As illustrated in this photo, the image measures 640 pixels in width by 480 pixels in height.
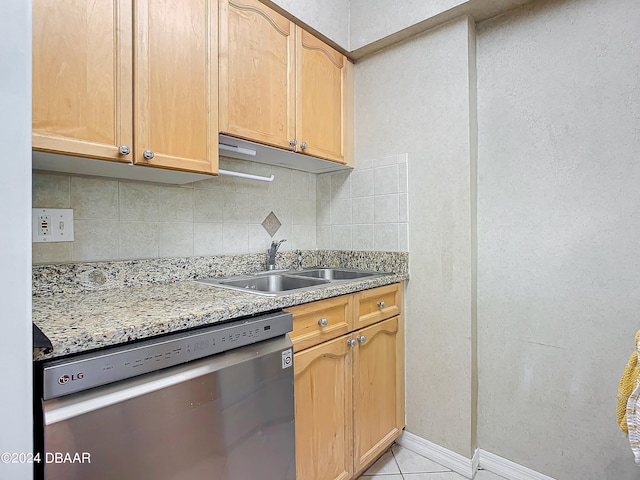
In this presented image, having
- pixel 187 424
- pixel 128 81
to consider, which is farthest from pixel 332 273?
pixel 128 81

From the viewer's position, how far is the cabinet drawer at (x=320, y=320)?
4.05 feet

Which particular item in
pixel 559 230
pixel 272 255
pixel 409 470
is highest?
pixel 559 230

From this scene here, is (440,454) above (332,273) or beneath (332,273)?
beneath

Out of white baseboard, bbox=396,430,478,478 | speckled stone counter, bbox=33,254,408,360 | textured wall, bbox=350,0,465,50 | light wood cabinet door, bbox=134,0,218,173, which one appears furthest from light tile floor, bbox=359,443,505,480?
textured wall, bbox=350,0,465,50

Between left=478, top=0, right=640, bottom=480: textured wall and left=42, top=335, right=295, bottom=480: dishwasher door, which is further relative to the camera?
left=478, top=0, right=640, bottom=480: textured wall

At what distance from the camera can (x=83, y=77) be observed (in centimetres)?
99

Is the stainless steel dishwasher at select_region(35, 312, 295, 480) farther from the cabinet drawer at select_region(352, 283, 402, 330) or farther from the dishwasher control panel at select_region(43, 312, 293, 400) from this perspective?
the cabinet drawer at select_region(352, 283, 402, 330)

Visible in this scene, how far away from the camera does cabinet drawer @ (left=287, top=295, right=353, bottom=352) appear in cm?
124

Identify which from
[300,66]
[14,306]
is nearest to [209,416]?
[14,306]

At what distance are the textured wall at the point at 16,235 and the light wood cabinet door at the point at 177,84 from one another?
0.53 m

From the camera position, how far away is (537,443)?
1.50m

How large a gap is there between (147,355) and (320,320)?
2.18ft

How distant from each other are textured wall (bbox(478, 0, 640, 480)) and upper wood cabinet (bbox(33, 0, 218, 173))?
134cm

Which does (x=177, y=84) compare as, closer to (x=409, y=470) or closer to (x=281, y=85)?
(x=281, y=85)
